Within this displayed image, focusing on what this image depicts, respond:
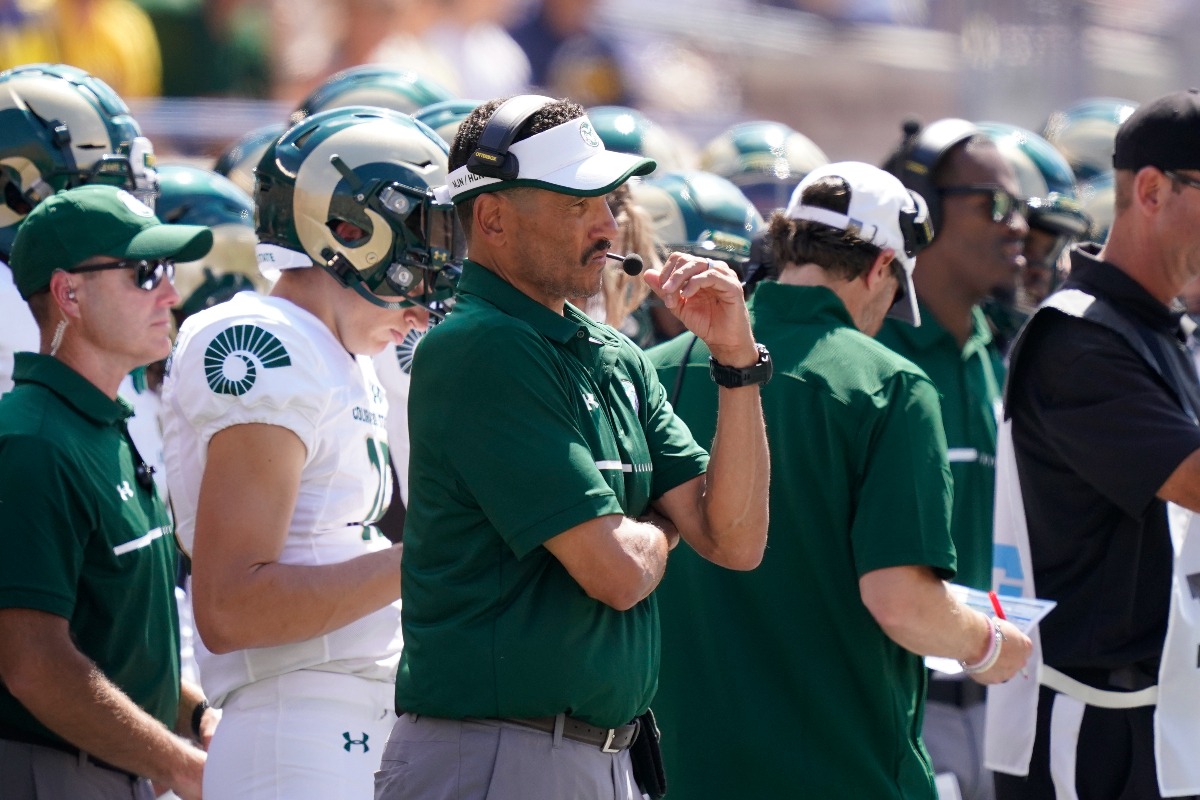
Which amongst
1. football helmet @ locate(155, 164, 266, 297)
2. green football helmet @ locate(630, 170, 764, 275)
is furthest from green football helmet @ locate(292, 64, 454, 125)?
green football helmet @ locate(630, 170, 764, 275)

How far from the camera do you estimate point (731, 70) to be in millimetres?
19688

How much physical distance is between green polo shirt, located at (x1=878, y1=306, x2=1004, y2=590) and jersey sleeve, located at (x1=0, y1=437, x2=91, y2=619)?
313 centimetres

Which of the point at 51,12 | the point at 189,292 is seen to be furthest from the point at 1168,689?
the point at 51,12

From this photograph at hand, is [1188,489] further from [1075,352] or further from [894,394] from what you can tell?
[894,394]

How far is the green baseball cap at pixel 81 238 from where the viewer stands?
3850 mm

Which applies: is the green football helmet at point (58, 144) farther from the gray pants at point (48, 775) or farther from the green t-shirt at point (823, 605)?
the green t-shirt at point (823, 605)

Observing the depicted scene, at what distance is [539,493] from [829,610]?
1300 millimetres

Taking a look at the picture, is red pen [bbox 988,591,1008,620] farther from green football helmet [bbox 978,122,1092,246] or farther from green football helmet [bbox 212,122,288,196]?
green football helmet [bbox 212,122,288,196]

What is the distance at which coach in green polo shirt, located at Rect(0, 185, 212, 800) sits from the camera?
348 centimetres

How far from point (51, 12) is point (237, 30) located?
1.99 meters

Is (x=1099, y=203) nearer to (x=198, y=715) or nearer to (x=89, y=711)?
(x=198, y=715)

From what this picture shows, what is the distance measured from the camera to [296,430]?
342 centimetres

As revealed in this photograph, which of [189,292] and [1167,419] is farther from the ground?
[1167,419]

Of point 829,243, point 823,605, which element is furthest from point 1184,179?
point 823,605
